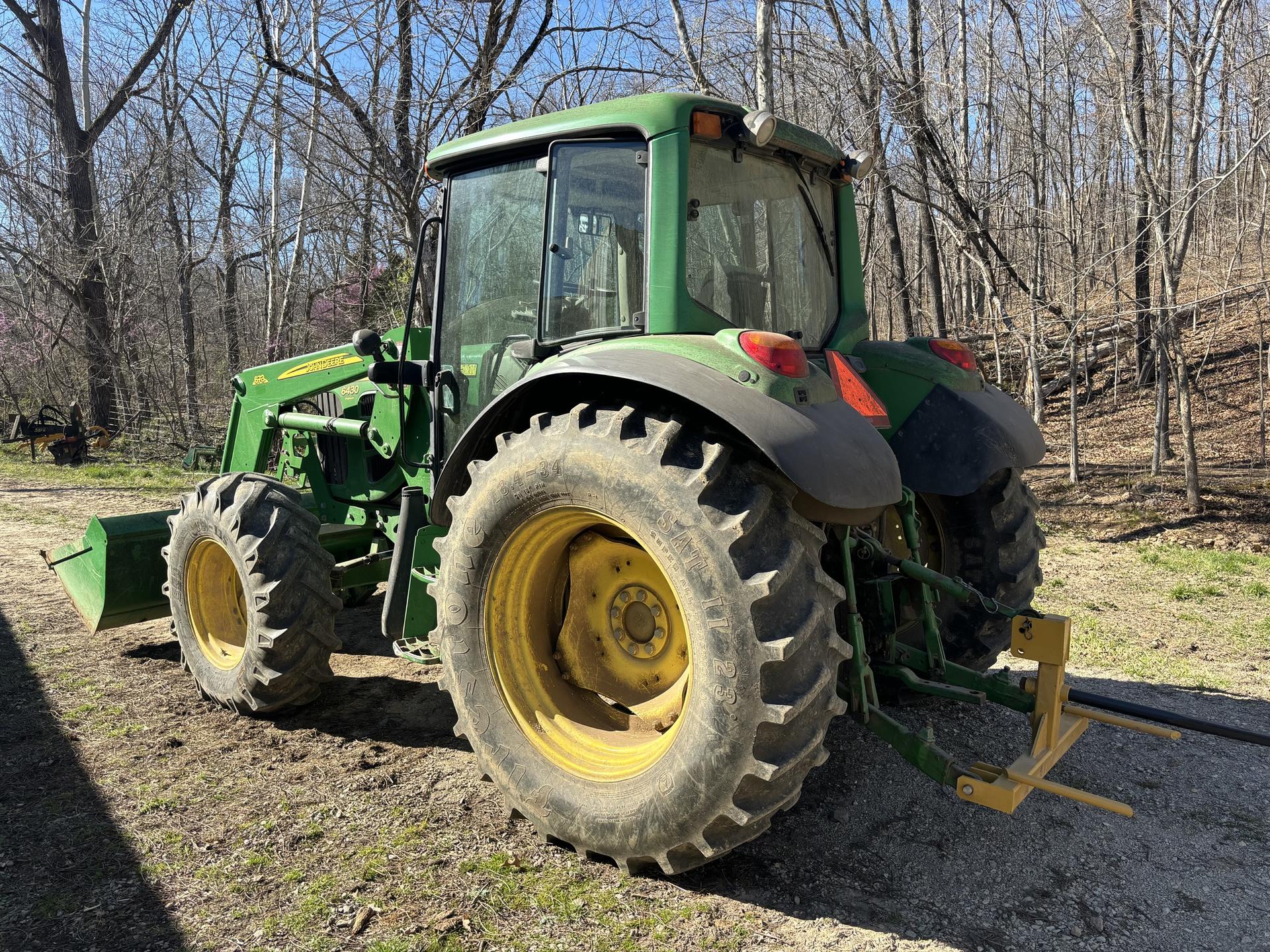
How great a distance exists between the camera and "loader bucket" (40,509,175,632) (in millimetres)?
4797

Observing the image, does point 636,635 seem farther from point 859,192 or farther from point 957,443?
point 859,192

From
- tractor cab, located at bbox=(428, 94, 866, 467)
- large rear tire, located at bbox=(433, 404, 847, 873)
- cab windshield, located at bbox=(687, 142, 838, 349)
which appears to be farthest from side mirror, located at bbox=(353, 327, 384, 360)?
cab windshield, located at bbox=(687, 142, 838, 349)

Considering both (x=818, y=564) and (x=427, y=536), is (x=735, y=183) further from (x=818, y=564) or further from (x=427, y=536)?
(x=427, y=536)

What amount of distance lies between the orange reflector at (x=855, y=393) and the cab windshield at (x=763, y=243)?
0.77ft

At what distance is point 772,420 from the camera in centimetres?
254

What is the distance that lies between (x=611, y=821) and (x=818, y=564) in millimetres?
964

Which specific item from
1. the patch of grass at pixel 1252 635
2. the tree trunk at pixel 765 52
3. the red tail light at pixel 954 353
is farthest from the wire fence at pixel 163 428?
the patch of grass at pixel 1252 635

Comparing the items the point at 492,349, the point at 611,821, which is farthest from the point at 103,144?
the point at 611,821

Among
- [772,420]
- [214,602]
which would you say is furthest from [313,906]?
[214,602]

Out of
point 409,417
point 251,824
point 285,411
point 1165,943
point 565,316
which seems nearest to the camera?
point 1165,943

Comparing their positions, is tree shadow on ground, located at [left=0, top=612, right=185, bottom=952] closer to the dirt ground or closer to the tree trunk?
the dirt ground

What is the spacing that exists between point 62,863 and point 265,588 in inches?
49.6

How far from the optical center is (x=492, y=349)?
375 centimetres

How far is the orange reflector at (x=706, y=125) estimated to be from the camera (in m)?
3.07
